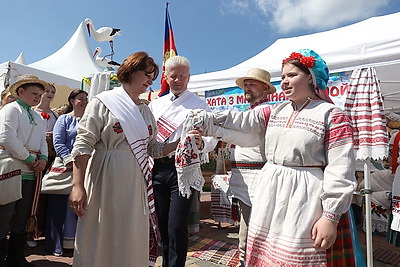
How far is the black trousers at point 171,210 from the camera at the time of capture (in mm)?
2191

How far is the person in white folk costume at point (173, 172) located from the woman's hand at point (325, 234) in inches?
39.0

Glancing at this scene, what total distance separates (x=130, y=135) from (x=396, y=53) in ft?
8.73

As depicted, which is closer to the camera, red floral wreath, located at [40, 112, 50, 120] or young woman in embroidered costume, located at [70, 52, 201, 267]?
young woman in embroidered costume, located at [70, 52, 201, 267]

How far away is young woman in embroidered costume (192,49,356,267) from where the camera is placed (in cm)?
130

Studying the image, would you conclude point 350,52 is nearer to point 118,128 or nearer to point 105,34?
point 118,128

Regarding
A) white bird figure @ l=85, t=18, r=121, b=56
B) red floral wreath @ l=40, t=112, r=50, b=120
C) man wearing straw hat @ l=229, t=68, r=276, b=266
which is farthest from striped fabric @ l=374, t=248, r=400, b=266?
white bird figure @ l=85, t=18, r=121, b=56

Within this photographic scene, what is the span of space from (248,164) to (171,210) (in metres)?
0.73

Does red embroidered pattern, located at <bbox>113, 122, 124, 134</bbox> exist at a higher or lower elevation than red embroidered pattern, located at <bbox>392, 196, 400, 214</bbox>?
higher

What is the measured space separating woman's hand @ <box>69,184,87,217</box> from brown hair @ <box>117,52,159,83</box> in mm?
745

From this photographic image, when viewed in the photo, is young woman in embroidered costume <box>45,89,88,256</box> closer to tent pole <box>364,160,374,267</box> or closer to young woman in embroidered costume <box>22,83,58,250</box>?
young woman in embroidered costume <box>22,83,58,250</box>

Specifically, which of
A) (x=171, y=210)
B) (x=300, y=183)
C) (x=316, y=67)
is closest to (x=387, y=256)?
(x=171, y=210)

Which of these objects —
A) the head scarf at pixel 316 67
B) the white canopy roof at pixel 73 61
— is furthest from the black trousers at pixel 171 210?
the white canopy roof at pixel 73 61

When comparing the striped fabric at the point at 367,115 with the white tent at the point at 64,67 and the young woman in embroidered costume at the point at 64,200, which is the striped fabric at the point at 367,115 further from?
the white tent at the point at 64,67

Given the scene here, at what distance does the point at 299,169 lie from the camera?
1.43 m
